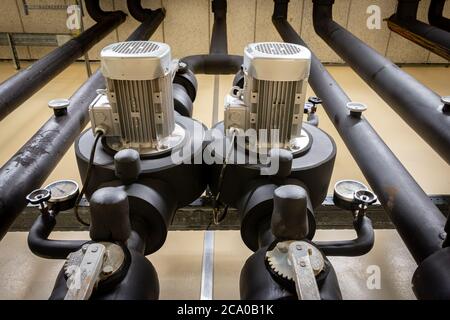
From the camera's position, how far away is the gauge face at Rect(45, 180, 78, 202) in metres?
0.81

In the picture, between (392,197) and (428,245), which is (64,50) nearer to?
(392,197)

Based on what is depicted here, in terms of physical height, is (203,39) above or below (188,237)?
above

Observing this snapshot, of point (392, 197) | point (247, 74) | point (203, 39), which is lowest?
point (203, 39)

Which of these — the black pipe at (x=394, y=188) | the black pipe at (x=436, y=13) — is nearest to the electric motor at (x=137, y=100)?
the black pipe at (x=394, y=188)

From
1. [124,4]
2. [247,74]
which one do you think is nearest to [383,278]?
[247,74]

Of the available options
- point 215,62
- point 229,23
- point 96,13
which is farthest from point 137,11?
point 215,62

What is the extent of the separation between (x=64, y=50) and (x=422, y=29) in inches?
76.6

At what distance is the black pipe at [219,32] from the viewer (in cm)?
180

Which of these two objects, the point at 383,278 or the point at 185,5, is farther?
the point at 185,5

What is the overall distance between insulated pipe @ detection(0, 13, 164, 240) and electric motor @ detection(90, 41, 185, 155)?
140mm

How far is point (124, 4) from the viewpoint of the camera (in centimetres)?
314

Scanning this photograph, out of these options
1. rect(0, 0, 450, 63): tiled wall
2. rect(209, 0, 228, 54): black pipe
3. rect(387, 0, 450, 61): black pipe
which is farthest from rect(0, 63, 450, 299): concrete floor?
rect(0, 0, 450, 63): tiled wall

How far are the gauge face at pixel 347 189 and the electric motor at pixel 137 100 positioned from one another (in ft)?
1.41

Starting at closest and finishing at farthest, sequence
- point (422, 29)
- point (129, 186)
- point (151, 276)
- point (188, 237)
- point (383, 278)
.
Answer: point (151, 276)
point (129, 186)
point (383, 278)
point (188, 237)
point (422, 29)
